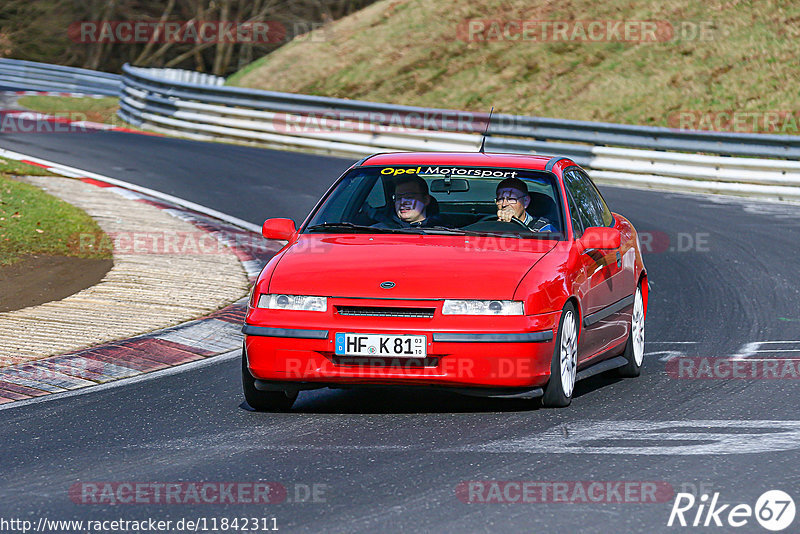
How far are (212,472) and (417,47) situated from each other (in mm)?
30058

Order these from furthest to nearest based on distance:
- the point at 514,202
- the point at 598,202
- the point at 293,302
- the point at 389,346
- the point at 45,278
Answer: the point at 45,278, the point at 598,202, the point at 514,202, the point at 293,302, the point at 389,346

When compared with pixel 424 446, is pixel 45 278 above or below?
below

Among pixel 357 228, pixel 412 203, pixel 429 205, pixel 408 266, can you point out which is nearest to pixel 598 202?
pixel 429 205

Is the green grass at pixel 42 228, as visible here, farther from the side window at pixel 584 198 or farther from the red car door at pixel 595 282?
the red car door at pixel 595 282

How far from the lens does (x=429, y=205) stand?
8.71 metres

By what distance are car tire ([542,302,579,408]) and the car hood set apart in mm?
398

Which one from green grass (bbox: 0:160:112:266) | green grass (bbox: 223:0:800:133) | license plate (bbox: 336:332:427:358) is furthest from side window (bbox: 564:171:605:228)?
green grass (bbox: 223:0:800:133)

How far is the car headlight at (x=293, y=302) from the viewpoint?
7.33 metres

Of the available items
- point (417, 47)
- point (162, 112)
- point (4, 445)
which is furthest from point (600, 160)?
point (4, 445)

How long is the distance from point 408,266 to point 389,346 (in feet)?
1.91

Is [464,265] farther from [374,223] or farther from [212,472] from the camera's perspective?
[212,472]

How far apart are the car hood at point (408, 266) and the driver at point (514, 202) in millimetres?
315

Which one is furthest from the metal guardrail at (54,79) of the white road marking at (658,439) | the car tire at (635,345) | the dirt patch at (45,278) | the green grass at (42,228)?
the white road marking at (658,439)

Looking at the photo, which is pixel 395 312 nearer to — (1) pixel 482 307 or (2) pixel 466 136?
(1) pixel 482 307
